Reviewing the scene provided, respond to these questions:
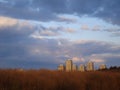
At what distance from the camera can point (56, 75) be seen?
20031 mm

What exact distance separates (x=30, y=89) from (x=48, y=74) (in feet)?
8.79

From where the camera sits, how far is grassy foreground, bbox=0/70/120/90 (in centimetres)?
1773

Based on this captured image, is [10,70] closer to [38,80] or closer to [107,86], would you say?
[38,80]

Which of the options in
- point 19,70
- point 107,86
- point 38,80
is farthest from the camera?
point 107,86

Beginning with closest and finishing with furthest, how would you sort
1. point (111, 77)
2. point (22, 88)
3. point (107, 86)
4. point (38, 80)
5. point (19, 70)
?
point (22, 88)
point (38, 80)
point (19, 70)
point (107, 86)
point (111, 77)

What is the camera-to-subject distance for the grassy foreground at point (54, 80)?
58.2ft

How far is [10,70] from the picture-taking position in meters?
19.0

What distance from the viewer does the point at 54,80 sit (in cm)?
1925

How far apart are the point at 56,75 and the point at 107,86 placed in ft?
10.5

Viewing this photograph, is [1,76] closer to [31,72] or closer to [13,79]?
[13,79]

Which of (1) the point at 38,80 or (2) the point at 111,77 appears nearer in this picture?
(1) the point at 38,80

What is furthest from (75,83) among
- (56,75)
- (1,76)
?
(1,76)

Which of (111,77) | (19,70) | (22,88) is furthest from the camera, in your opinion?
(111,77)

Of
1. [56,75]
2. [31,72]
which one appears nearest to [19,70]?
[31,72]
